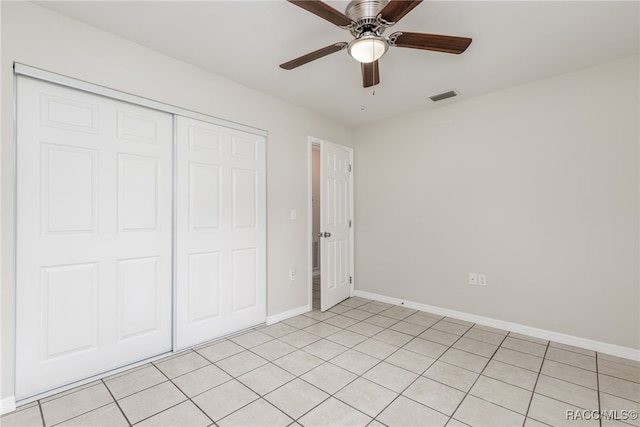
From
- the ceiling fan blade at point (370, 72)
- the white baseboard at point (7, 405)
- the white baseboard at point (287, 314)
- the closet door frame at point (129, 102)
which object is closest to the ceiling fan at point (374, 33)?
the ceiling fan blade at point (370, 72)

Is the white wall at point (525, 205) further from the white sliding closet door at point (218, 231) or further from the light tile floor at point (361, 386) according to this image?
the white sliding closet door at point (218, 231)

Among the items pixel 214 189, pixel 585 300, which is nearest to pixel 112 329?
pixel 214 189

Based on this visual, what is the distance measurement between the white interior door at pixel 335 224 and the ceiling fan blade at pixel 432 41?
1989 millimetres

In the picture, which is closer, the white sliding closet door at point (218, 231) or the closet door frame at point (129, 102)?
the closet door frame at point (129, 102)

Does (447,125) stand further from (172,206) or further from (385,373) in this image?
(172,206)

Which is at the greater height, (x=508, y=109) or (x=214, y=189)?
(x=508, y=109)

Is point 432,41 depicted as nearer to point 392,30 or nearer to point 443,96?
point 392,30

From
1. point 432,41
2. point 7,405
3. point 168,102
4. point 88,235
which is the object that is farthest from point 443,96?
point 7,405

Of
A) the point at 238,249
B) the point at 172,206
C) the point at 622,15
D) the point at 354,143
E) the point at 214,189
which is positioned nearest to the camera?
the point at 622,15

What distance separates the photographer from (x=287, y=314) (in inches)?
132

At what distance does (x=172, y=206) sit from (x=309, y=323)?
182cm

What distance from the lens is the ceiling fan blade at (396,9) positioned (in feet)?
4.59

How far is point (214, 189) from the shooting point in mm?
2730

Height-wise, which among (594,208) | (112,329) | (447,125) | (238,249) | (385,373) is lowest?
(385,373)
